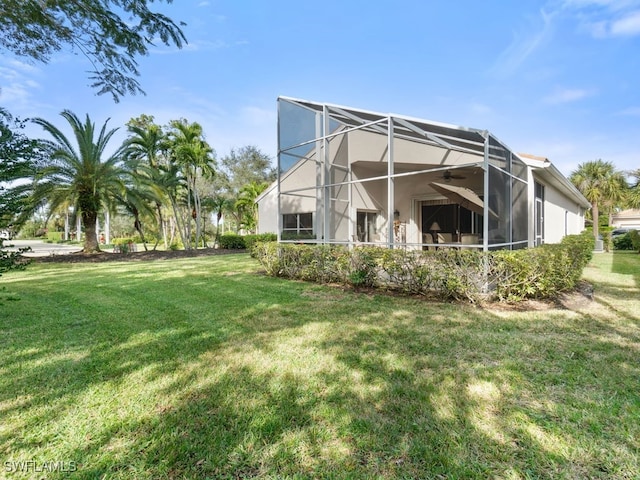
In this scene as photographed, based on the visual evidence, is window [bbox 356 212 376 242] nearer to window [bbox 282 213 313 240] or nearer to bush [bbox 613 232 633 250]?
window [bbox 282 213 313 240]

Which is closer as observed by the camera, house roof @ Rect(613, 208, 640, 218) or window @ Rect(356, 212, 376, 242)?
window @ Rect(356, 212, 376, 242)

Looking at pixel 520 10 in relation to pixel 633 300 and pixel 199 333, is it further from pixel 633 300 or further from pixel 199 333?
pixel 199 333

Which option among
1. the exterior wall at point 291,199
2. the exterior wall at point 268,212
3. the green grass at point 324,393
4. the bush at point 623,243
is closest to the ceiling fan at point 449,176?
the exterior wall at point 291,199

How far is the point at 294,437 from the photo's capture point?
2.09 meters

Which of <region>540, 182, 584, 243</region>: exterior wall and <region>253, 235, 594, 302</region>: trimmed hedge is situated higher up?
<region>540, 182, 584, 243</region>: exterior wall

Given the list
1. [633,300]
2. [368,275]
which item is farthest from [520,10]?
[368,275]

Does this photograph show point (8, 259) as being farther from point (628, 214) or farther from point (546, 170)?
point (628, 214)

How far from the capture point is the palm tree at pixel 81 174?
13.5 metres

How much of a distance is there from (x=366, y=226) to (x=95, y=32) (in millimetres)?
9412

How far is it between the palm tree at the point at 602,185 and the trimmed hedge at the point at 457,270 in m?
21.8

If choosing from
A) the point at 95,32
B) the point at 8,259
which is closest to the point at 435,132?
the point at 95,32

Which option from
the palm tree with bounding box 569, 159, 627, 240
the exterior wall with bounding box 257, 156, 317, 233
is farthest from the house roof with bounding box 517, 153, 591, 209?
the palm tree with bounding box 569, 159, 627, 240

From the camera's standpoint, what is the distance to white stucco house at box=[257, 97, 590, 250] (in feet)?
23.5

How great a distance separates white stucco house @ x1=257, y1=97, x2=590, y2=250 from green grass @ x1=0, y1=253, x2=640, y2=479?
2.67 meters
